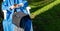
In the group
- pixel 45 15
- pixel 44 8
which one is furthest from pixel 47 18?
pixel 44 8

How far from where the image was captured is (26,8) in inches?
150

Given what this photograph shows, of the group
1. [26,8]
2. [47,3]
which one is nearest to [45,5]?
[47,3]

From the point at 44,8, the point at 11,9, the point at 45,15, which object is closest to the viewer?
the point at 11,9

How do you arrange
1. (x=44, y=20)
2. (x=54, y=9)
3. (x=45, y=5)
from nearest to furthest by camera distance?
1. (x=44, y=20)
2. (x=54, y=9)
3. (x=45, y=5)

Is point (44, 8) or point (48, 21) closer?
point (48, 21)

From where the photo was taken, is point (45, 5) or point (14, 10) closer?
point (14, 10)

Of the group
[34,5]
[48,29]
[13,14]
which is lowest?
[48,29]

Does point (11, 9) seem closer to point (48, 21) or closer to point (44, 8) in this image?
point (48, 21)

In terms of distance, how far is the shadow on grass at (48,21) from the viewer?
221 inches

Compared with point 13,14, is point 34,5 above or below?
above

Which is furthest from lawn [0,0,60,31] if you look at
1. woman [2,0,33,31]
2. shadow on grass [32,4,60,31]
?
woman [2,0,33,31]

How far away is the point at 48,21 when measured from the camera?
6.10 metres

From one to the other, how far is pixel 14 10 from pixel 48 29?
1955 mm

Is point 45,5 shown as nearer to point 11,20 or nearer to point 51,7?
point 51,7
